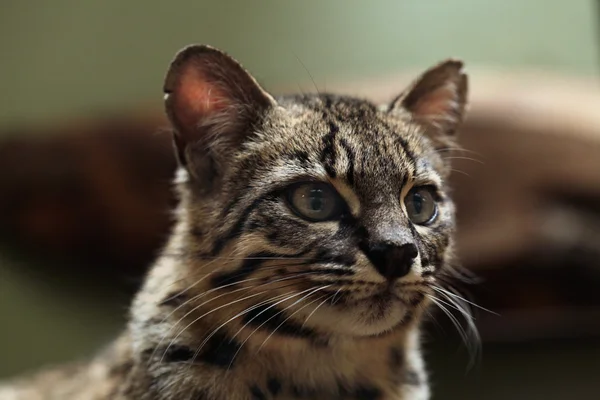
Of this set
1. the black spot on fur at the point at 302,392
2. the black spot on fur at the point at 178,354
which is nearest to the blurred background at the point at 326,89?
the black spot on fur at the point at 302,392

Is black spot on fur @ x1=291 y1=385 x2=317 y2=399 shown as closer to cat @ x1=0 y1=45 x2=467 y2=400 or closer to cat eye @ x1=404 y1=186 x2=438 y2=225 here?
cat @ x1=0 y1=45 x2=467 y2=400

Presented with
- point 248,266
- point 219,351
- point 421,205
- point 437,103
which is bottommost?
point 219,351

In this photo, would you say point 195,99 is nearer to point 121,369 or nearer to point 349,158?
point 349,158

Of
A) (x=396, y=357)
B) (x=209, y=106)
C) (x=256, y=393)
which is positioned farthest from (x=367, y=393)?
(x=209, y=106)

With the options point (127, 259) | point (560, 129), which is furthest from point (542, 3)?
point (127, 259)

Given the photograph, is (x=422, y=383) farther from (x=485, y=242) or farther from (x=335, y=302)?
(x=485, y=242)
